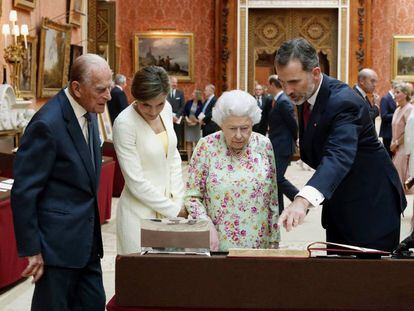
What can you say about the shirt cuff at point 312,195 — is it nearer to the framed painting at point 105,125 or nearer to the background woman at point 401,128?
the background woman at point 401,128

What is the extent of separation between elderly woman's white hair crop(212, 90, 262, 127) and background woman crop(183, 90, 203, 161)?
54.8 ft

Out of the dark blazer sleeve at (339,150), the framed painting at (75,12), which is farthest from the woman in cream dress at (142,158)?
the framed painting at (75,12)

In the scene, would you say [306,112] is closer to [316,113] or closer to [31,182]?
[316,113]

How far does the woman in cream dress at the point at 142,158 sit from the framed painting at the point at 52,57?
9114 millimetres

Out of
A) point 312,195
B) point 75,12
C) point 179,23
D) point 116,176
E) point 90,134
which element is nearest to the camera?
point 312,195

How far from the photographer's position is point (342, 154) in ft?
11.4

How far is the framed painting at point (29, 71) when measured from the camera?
41.6 feet

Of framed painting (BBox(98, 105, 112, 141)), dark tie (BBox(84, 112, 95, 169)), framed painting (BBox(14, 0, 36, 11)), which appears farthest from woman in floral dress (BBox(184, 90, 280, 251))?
framed painting (BBox(98, 105, 112, 141))

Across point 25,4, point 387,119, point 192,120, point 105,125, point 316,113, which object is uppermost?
point 25,4

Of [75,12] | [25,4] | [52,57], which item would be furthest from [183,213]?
[75,12]

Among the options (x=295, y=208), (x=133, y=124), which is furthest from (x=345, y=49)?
(x=295, y=208)

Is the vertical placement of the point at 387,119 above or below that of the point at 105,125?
above

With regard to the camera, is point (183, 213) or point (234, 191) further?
point (183, 213)

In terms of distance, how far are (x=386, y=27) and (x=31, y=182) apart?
20.6m
